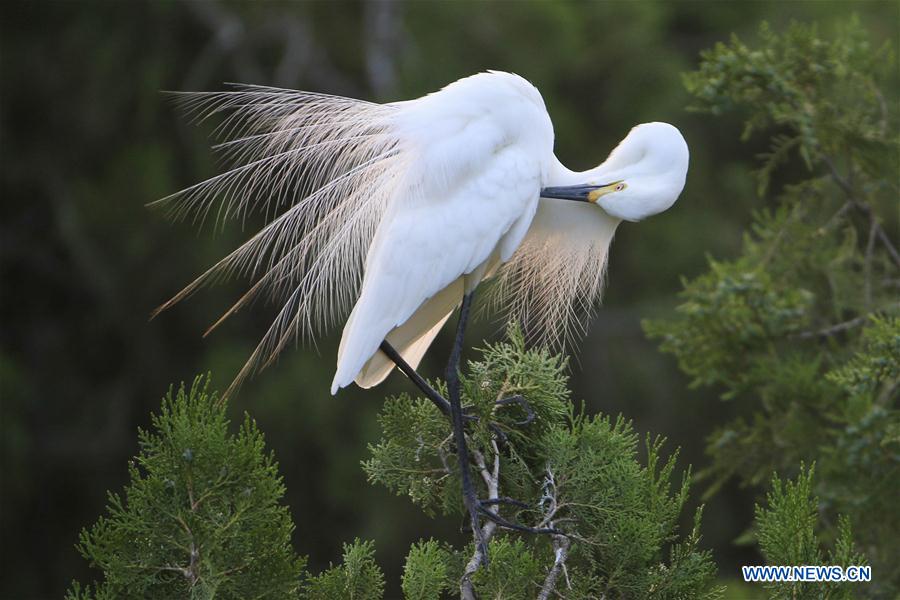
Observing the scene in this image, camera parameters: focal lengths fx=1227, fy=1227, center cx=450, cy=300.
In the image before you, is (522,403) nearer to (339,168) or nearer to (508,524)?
(508,524)

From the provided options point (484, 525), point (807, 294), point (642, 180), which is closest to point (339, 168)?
point (642, 180)

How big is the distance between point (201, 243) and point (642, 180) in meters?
5.61

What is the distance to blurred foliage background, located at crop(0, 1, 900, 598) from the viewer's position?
26.9 ft

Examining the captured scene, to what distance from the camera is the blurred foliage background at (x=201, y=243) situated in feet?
26.9

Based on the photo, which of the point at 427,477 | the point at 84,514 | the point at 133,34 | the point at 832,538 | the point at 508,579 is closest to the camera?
the point at 508,579

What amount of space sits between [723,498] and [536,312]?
5752 mm

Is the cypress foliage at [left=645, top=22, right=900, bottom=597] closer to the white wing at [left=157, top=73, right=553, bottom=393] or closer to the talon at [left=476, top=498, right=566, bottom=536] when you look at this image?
the white wing at [left=157, top=73, right=553, bottom=393]

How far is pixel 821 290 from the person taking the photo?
13.0 feet

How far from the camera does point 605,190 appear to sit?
3148 millimetres

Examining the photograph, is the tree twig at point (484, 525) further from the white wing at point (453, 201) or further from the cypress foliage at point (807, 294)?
the cypress foliage at point (807, 294)

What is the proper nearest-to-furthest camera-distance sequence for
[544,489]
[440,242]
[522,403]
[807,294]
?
[544,489] → [522,403] → [440,242] → [807,294]

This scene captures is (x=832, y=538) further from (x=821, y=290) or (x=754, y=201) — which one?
(x=754, y=201)

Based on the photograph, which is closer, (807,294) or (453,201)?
(453,201)

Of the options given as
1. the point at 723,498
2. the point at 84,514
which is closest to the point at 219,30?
the point at 84,514
